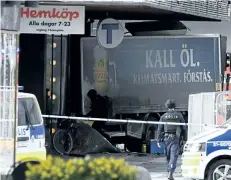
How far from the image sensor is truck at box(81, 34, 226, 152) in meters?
23.7

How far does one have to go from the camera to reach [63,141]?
2220 centimetres

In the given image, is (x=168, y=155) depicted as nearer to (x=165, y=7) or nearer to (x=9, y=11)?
(x=165, y=7)

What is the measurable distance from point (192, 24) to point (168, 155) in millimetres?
13371

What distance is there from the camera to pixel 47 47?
2294 cm

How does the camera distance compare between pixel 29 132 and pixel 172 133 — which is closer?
pixel 29 132

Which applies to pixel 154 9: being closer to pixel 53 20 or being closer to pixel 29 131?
pixel 53 20

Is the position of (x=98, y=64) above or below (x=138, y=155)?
above

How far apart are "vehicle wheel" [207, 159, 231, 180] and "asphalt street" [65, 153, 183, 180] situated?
3093 millimetres

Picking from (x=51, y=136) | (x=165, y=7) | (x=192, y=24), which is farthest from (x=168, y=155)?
(x=192, y=24)

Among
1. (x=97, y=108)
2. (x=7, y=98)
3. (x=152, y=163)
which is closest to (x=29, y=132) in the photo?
(x=7, y=98)

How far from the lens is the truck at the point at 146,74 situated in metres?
23.7

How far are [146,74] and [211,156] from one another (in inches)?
396

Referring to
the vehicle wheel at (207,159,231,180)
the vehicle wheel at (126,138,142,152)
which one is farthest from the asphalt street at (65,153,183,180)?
the vehicle wheel at (207,159,231,180)

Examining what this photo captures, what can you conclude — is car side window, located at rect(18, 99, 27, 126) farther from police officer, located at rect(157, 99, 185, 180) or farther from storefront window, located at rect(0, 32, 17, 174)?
storefront window, located at rect(0, 32, 17, 174)
